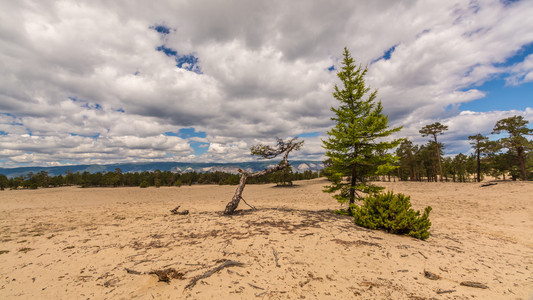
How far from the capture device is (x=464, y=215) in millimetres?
13320

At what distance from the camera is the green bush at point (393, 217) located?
7863 mm

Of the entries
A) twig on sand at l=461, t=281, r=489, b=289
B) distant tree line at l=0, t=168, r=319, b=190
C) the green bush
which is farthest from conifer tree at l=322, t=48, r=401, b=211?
distant tree line at l=0, t=168, r=319, b=190

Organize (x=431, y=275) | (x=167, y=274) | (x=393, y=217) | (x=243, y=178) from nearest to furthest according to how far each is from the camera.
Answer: (x=167, y=274)
(x=431, y=275)
(x=393, y=217)
(x=243, y=178)

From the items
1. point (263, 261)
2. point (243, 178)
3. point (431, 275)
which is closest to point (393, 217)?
point (431, 275)

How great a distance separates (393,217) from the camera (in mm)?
8281

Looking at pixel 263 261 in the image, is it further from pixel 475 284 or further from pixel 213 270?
pixel 475 284

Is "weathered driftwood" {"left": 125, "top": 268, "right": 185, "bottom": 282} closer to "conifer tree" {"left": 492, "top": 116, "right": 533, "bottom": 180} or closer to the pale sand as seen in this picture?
the pale sand

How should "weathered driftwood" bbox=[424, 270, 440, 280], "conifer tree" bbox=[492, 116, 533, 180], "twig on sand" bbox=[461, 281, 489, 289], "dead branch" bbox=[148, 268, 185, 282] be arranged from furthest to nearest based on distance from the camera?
"conifer tree" bbox=[492, 116, 533, 180] < "weathered driftwood" bbox=[424, 270, 440, 280] < "twig on sand" bbox=[461, 281, 489, 289] < "dead branch" bbox=[148, 268, 185, 282]

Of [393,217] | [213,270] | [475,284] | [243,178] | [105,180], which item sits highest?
[243,178]

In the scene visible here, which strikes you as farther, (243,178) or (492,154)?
(492,154)

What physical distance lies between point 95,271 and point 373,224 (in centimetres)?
980

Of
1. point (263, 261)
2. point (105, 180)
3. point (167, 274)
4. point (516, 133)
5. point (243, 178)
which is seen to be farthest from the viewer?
point (105, 180)

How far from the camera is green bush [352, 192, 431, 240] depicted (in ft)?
25.8

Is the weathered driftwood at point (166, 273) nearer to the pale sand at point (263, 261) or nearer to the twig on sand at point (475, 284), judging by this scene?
the pale sand at point (263, 261)
